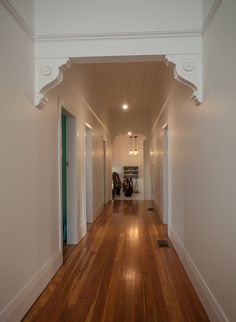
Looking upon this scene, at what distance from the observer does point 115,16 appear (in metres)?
2.05

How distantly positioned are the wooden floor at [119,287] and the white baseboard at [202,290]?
0.07 m

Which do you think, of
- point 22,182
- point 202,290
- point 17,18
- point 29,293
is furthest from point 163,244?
point 17,18

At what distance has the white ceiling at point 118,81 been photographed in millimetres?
4254

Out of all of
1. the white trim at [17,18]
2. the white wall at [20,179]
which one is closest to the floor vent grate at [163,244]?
the white wall at [20,179]

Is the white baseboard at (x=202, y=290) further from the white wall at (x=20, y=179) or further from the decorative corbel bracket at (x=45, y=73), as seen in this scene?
the decorative corbel bracket at (x=45, y=73)

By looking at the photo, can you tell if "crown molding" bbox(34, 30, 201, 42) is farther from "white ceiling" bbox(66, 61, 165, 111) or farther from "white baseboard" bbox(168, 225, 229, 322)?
"white baseboard" bbox(168, 225, 229, 322)

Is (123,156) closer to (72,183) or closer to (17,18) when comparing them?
(72,183)

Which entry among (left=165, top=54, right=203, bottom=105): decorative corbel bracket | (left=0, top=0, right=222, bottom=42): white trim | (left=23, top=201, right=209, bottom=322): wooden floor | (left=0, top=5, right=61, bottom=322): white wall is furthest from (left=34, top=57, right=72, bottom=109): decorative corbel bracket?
(left=23, top=201, right=209, bottom=322): wooden floor

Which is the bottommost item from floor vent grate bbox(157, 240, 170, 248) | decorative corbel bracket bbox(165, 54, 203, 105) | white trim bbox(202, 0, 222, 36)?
floor vent grate bbox(157, 240, 170, 248)

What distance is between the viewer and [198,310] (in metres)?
1.98

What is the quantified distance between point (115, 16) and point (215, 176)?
1578 mm

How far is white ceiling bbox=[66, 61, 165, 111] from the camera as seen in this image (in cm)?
425

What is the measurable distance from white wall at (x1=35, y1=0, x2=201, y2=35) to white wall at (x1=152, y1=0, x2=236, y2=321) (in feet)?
1.01

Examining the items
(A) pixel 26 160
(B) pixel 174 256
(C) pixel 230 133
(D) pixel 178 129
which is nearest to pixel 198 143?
(C) pixel 230 133
